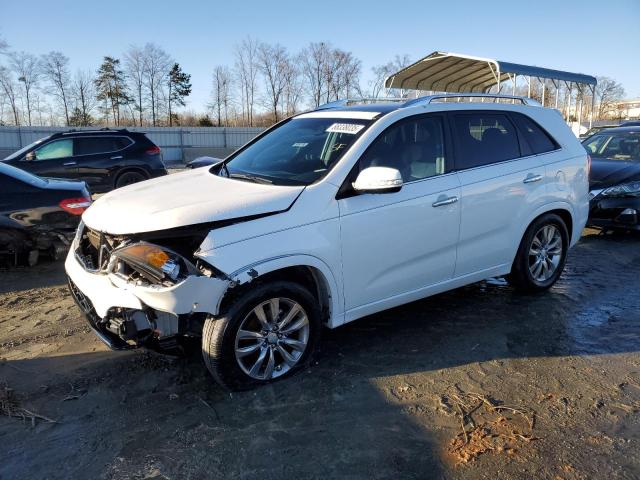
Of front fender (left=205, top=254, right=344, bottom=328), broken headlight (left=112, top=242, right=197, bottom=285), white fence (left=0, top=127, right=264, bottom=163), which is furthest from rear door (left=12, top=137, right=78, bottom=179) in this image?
white fence (left=0, top=127, right=264, bottom=163)

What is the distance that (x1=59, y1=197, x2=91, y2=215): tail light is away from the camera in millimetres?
6223

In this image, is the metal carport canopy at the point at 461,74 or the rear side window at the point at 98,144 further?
the metal carport canopy at the point at 461,74

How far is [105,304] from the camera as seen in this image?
3258mm

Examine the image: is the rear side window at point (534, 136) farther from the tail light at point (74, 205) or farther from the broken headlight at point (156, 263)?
the tail light at point (74, 205)

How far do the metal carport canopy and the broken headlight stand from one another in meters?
16.1

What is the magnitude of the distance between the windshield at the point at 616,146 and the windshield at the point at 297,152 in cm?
674

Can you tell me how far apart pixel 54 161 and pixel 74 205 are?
6.06 m

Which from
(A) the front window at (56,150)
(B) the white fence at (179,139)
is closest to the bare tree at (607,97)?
(B) the white fence at (179,139)

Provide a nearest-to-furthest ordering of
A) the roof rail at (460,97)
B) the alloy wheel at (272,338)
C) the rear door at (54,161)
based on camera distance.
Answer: the alloy wheel at (272,338) → the roof rail at (460,97) → the rear door at (54,161)

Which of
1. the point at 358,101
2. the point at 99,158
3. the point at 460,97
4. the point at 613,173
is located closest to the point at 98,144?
the point at 99,158

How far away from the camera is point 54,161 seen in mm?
11438

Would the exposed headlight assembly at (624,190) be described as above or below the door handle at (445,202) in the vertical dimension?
below

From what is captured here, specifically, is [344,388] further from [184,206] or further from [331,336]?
[184,206]

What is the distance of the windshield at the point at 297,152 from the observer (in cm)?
385
